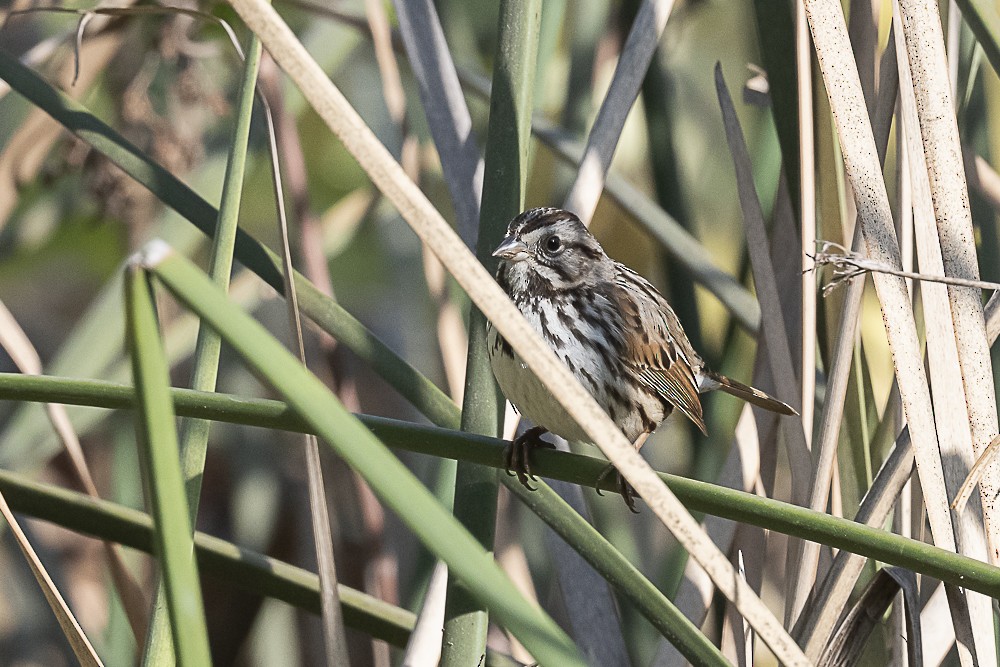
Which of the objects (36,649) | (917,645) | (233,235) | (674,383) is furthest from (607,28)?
(36,649)

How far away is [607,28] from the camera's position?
218 centimetres

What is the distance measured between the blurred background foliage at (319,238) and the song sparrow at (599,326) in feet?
0.66

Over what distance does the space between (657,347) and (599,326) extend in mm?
130

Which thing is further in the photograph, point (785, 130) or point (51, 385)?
point (785, 130)

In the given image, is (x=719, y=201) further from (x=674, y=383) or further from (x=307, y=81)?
(x=307, y=81)

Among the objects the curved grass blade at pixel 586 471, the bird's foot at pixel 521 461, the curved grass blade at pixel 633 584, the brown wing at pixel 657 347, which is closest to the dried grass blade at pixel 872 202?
the curved grass blade at pixel 586 471

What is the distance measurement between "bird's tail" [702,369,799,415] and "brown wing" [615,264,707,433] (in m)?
0.04

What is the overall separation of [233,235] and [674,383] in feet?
2.79

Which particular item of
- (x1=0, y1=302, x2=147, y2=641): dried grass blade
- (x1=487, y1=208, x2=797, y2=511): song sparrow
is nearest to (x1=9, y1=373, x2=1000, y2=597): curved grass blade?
(x1=487, y1=208, x2=797, y2=511): song sparrow

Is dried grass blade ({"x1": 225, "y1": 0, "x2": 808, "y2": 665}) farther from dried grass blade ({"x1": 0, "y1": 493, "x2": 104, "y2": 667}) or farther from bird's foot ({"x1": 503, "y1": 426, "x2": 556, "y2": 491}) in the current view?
dried grass blade ({"x1": 0, "y1": 493, "x2": 104, "y2": 667})

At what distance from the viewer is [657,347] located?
1751mm

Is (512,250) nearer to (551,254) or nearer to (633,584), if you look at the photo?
(551,254)

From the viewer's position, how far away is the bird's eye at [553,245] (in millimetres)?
1629

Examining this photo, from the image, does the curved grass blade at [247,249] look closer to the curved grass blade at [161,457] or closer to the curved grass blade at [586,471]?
the curved grass blade at [586,471]
